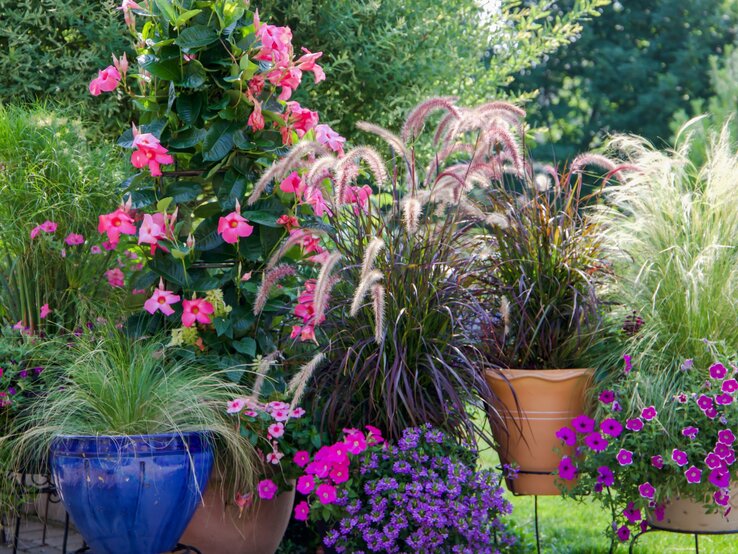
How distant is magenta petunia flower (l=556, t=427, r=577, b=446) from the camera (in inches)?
109

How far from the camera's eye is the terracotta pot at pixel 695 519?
2.73 meters

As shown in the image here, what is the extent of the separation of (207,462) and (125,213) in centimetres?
84

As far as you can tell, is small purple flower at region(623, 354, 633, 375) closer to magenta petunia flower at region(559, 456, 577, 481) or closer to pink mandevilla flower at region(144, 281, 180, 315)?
magenta petunia flower at region(559, 456, 577, 481)

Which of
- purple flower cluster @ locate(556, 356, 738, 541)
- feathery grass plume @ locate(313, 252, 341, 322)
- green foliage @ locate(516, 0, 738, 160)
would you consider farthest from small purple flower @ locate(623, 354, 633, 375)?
green foliage @ locate(516, 0, 738, 160)

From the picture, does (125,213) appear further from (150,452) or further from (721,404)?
(721,404)

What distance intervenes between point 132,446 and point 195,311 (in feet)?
1.82

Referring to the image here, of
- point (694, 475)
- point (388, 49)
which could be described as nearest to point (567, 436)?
point (694, 475)

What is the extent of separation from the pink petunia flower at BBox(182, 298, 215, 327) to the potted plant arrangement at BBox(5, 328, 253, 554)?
0.52 feet

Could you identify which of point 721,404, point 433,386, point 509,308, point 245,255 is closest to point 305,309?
point 245,255

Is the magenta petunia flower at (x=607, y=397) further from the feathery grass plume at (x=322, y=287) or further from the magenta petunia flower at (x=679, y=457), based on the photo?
the feathery grass plume at (x=322, y=287)

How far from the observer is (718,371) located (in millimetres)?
2623

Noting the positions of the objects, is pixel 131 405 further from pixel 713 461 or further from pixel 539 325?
pixel 713 461

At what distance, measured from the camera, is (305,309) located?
2842 mm

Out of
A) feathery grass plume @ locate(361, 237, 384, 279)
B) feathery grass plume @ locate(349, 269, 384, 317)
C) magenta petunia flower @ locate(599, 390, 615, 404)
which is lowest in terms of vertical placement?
magenta petunia flower @ locate(599, 390, 615, 404)
